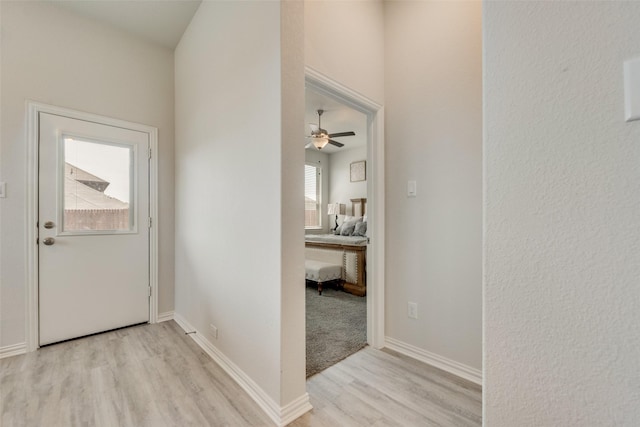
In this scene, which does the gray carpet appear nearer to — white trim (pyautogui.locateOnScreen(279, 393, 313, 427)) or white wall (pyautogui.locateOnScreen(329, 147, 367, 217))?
white trim (pyautogui.locateOnScreen(279, 393, 313, 427))

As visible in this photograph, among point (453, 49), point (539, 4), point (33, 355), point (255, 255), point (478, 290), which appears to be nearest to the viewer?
point (539, 4)

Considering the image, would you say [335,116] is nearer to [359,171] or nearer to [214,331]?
[359,171]

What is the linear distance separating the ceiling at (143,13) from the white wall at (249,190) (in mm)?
163

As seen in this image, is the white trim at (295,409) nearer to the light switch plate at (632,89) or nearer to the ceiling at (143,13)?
the light switch plate at (632,89)

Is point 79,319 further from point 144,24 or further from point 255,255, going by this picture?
point 144,24

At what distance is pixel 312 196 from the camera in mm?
6707

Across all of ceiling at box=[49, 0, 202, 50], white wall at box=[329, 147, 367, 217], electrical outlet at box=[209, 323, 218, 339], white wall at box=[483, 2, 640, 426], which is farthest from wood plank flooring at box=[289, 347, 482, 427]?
white wall at box=[329, 147, 367, 217]

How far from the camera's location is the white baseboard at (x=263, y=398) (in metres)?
1.45

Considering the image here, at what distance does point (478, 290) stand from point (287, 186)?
1399 mm

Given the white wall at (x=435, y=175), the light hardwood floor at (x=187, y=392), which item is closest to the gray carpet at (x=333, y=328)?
the light hardwood floor at (x=187, y=392)

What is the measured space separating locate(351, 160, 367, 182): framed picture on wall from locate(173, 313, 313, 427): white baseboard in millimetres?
4772

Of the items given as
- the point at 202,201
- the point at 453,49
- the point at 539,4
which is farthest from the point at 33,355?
the point at 453,49

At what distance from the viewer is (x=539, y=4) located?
2.13 ft

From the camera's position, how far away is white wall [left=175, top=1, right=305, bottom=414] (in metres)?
1.48
